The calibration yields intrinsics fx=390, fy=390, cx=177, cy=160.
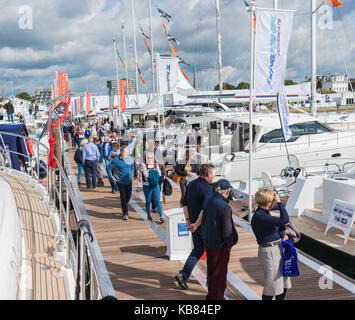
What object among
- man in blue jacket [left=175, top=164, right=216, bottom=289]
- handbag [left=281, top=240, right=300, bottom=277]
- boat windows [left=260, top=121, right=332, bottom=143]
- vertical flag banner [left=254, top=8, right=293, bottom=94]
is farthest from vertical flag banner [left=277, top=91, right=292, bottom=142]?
handbag [left=281, top=240, right=300, bottom=277]

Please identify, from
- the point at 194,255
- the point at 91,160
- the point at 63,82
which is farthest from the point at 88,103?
the point at 194,255

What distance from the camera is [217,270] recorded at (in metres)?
4.82

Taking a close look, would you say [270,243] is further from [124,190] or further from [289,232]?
[124,190]

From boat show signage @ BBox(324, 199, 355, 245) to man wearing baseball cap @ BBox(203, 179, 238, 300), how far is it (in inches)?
135

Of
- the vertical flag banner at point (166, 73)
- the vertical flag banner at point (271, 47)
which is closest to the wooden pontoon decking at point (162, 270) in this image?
the vertical flag banner at point (271, 47)

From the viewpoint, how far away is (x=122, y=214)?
10.0 m

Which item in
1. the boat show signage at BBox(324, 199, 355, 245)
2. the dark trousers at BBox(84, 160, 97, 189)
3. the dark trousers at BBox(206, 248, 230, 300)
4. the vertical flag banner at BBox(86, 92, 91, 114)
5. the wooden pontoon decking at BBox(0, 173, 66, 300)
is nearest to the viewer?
the wooden pontoon decking at BBox(0, 173, 66, 300)

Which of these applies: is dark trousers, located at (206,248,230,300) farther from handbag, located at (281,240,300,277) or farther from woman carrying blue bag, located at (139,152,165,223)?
woman carrying blue bag, located at (139,152,165,223)

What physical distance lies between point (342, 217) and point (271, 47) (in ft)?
13.5

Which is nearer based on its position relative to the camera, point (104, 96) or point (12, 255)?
point (12, 255)

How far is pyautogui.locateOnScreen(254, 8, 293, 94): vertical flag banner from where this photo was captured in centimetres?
879

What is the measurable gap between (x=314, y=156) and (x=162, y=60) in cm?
696
